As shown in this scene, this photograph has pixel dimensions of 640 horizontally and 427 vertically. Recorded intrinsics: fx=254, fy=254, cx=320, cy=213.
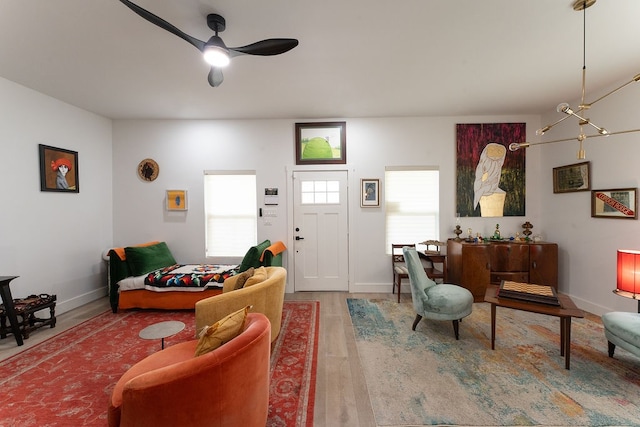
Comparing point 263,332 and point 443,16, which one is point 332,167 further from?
point 263,332

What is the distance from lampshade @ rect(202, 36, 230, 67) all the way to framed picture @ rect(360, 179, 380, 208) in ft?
8.97

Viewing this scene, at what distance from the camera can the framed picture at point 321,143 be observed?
165 inches

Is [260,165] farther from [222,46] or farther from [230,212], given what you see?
[222,46]

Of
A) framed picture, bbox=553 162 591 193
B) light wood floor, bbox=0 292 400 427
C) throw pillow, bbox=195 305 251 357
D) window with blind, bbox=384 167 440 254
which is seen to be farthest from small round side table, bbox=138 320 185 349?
framed picture, bbox=553 162 591 193

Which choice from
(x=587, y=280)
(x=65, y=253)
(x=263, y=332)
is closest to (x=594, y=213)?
(x=587, y=280)

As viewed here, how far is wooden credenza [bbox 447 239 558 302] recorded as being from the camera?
11.8 feet

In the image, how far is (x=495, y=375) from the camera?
7.08 ft

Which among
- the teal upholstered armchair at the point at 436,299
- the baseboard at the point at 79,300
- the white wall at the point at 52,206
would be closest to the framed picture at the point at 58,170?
the white wall at the point at 52,206

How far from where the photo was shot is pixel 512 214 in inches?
163

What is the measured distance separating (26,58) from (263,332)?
11.7ft

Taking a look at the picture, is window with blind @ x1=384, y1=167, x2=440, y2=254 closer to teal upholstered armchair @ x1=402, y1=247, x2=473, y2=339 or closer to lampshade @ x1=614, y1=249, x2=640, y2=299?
teal upholstered armchair @ x1=402, y1=247, x2=473, y2=339

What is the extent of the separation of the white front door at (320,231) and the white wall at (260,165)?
136 mm

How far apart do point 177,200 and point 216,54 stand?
117 inches

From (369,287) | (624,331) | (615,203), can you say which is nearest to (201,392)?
(624,331)
